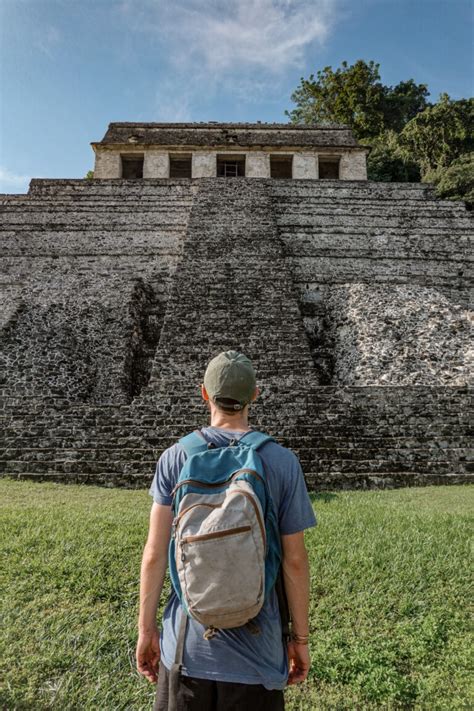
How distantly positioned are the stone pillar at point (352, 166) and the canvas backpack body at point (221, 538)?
20561 mm

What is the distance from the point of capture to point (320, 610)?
318 centimetres

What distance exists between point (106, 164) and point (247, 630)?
21203mm

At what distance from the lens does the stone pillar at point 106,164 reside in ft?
66.6

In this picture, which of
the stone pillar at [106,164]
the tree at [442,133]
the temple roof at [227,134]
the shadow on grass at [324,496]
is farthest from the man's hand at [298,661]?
the tree at [442,133]

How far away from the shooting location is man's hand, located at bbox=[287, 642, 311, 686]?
1.60 m

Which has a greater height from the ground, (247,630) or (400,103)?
(400,103)

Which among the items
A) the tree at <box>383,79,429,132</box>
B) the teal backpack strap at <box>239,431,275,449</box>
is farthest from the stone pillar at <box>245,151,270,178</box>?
the teal backpack strap at <box>239,431,275,449</box>

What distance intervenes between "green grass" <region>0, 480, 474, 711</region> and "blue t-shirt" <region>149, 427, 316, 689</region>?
3.93 ft

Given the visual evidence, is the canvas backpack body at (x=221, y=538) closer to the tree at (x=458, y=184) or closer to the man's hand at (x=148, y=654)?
the man's hand at (x=148, y=654)

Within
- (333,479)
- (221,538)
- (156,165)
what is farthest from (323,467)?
(156,165)

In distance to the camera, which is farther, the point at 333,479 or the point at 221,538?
the point at 333,479

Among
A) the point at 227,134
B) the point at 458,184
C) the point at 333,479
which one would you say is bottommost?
the point at 333,479

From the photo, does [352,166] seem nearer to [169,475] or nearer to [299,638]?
[169,475]

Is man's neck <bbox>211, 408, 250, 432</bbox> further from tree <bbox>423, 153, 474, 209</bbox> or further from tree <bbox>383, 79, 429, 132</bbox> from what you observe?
tree <bbox>383, 79, 429, 132</bbox>
